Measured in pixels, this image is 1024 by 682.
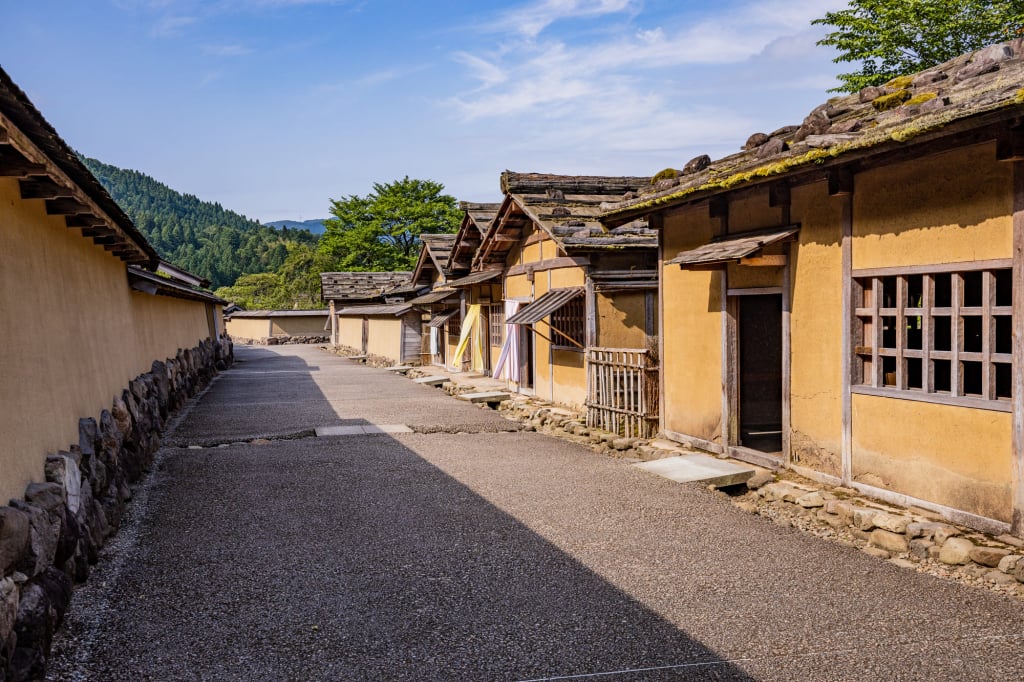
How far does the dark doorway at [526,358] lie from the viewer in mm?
17859

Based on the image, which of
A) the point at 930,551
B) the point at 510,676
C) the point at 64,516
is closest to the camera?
the point at 510,676

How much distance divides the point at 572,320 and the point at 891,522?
29.6ft

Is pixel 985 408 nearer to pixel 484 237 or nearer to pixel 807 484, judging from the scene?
pixel 807 484

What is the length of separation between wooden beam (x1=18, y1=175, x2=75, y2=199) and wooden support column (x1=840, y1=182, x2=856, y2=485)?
6788 mm

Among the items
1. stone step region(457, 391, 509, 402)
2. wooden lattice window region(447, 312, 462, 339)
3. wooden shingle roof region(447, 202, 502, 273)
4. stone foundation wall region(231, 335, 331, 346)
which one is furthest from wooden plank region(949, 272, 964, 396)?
stone foundation wall region(231, 335, 331, 346)

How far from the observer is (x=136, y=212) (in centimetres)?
14188


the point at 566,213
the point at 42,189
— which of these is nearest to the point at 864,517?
the point at 42,189

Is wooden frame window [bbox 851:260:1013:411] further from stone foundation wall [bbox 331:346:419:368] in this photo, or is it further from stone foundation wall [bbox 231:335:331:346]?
stone foundation wall [bbox 231:335:331:346]

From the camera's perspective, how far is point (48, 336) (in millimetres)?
6562

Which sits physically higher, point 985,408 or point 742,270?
point 742,270

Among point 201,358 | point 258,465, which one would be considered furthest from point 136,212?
point 258,465

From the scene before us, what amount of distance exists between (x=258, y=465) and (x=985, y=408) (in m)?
8.52

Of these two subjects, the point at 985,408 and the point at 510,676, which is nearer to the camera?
the point at 510,676

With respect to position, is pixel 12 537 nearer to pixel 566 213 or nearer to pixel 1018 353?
pixel 1018 353
